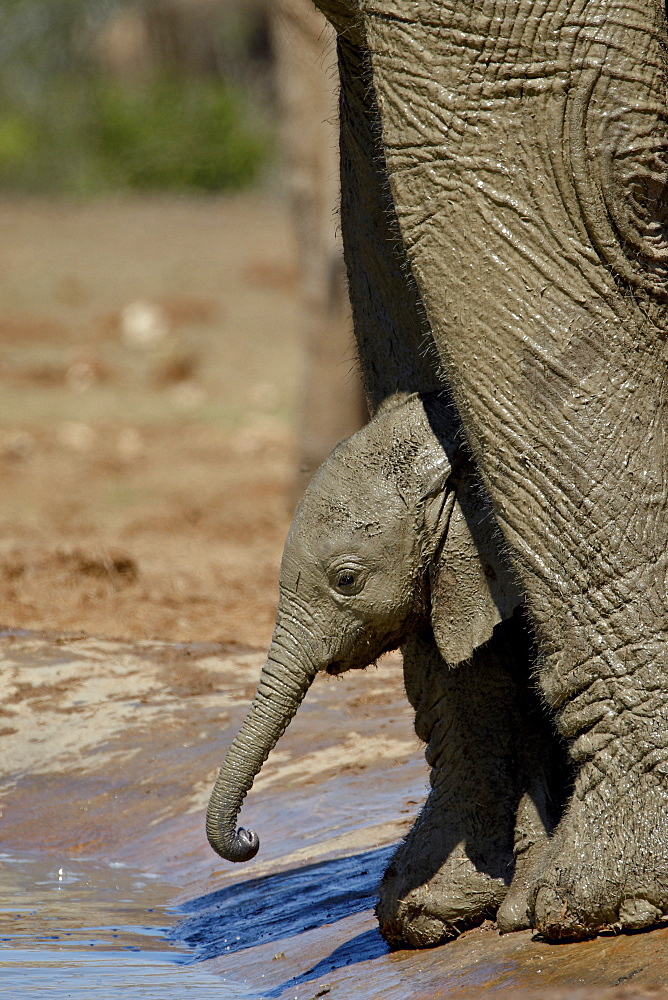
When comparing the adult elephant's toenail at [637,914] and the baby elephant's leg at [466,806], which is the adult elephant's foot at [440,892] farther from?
the adult elephant's toenail at [637,914]

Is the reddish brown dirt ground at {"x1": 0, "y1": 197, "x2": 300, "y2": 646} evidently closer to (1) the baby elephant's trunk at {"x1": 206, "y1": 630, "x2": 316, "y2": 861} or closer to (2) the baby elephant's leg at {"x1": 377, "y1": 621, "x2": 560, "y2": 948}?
(2) the baby elephant's leg at {"x1": 377, "y1": 621, "x2": 560, "y2": 948}

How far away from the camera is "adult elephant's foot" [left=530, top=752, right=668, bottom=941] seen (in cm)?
295

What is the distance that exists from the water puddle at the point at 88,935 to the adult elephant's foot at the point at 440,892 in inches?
17.3

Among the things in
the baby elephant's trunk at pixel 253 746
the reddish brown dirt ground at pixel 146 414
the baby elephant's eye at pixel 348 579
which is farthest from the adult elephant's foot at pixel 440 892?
the reddish brown dirt ground at pixel 146 414

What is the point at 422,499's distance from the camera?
131 inches

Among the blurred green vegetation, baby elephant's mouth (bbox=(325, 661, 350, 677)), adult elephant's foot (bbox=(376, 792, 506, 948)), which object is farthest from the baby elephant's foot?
the blurred green vegetation

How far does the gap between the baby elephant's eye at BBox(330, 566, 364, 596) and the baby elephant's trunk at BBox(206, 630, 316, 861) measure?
0.58ft

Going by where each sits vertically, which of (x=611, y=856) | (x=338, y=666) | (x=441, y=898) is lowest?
(x=611, y=856)

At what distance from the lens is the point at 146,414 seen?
15891mm

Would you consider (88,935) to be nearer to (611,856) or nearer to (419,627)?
(419,627)

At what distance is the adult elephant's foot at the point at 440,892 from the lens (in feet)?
11.3

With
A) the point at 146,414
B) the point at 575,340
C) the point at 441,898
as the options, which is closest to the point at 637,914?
the point at 441,898

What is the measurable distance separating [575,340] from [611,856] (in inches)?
38.2

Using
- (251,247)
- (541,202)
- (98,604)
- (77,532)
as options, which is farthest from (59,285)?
(541,202)
